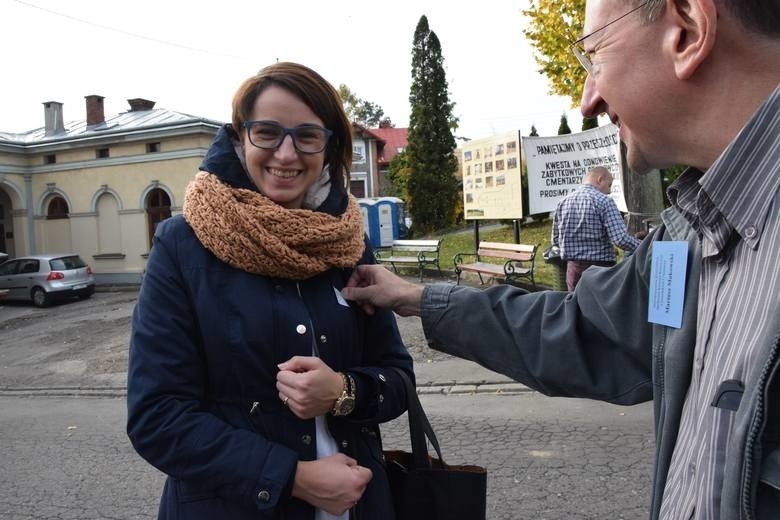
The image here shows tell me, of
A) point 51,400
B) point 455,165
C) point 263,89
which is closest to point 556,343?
point 263,89

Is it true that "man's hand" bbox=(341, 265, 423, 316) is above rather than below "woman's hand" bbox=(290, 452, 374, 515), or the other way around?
above

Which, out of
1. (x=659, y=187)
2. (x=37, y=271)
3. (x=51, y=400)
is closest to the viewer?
(x=51, y=400)

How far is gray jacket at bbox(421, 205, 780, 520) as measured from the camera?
1308mm

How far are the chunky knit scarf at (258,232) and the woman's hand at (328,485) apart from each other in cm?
52

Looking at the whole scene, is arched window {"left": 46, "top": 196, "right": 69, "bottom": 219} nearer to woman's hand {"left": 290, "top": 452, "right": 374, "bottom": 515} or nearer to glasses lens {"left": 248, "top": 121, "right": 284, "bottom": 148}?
glasses lens {"left": 248, "top": 121, "right": 284, "bottom": 148}

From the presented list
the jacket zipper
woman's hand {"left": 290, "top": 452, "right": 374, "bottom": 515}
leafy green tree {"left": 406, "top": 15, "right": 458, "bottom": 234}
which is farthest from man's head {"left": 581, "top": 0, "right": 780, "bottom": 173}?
leafy green tree {"left": 406, "top": 15, "right": 458, "bottom": 234}

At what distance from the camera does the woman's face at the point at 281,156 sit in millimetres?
1818

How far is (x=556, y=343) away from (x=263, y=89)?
111cm

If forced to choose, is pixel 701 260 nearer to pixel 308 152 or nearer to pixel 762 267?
pixel 762 267

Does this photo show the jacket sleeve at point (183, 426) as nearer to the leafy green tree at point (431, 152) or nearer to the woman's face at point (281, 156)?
the woman's face at point (281, 156)

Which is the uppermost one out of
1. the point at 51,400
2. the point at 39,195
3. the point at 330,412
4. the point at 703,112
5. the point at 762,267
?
the point at 39,195

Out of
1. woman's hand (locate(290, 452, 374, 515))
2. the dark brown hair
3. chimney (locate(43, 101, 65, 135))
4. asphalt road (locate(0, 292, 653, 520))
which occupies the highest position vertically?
chimney (locate(43, 101, 65, 135))

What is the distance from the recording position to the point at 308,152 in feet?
6.13

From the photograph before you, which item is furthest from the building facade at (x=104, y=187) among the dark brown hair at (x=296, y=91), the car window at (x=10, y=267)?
the dark brown hair at (x=296, y=91)
